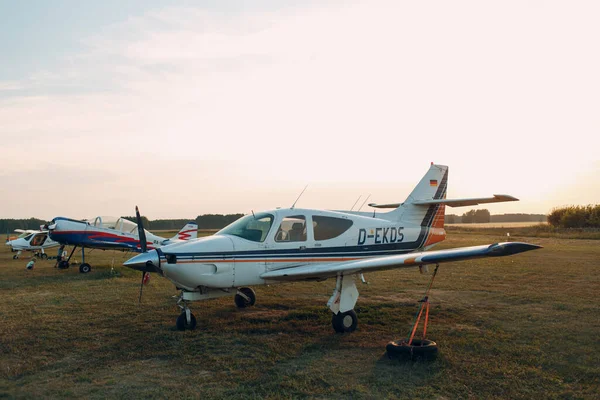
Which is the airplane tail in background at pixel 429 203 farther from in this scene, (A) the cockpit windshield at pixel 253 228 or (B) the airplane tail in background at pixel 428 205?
(A) the cockpit windshield at pixel 253 228

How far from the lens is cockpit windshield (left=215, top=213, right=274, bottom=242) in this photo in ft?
28.5

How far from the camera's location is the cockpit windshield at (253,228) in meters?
8.67

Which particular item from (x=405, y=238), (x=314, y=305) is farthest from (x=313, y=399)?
(x=405, y=238)

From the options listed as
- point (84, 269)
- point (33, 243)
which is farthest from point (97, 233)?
point (33, 243)

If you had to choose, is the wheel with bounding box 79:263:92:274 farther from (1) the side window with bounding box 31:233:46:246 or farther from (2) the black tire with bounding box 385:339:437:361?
(2) the black tire with bounding box 385:339:437:361

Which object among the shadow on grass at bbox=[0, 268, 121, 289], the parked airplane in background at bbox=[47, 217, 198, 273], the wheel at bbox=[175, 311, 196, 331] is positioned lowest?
the shadow on grass at bbox=[0, 268, 121, 289]

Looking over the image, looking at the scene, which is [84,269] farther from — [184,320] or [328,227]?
[328,227]

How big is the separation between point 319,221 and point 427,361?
148 inches

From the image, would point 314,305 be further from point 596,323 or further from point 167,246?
point 596,323

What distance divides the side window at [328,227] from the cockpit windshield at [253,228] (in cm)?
95

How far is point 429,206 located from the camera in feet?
37.4

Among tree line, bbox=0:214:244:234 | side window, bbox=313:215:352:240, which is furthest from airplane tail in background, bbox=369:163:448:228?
tree line, bbox=0:214:244:234

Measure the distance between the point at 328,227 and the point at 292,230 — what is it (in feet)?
2.60

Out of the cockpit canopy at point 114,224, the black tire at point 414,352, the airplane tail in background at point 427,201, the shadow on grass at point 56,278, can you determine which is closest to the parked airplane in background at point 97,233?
the cockpit canopy at point 114,224
